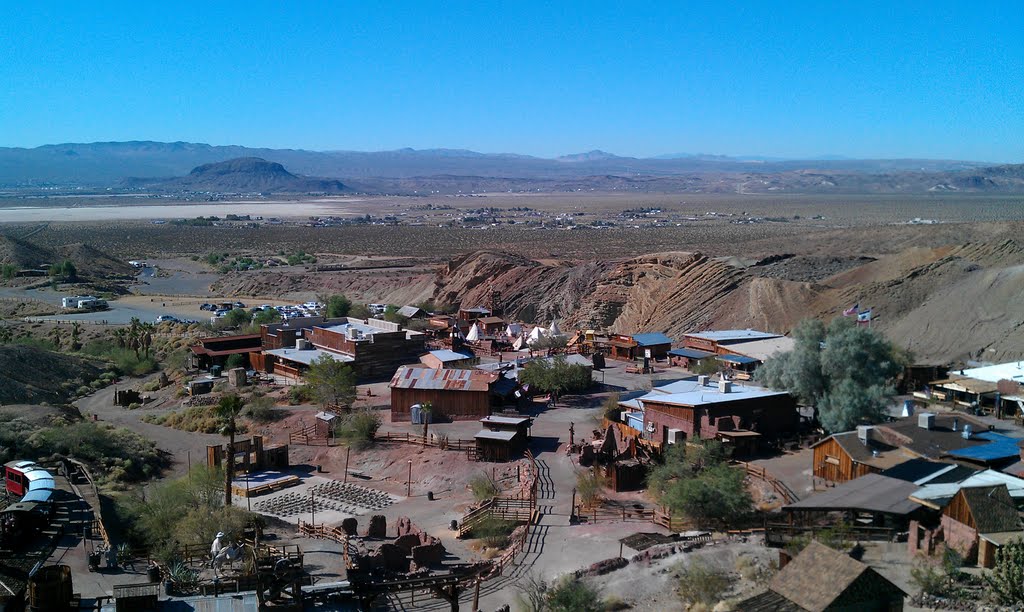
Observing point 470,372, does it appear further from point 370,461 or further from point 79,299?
point 79,299

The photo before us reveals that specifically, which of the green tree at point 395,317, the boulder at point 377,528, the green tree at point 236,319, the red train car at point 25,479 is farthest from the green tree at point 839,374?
the green tree at point 236,319

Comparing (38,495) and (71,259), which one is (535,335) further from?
(71,259)

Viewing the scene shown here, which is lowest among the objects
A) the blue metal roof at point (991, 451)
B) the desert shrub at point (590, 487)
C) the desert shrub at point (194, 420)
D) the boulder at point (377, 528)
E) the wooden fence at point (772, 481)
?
the desert shrub at point (194, 420)

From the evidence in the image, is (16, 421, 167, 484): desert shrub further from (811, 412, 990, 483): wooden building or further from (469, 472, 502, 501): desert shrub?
(811, 412, 990, 483): wooden building

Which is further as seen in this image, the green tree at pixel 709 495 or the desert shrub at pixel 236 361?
the desert shrub at pixel 236 361

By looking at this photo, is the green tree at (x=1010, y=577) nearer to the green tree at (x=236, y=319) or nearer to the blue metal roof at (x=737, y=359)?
the blue metal roof at (x=737, y=359)

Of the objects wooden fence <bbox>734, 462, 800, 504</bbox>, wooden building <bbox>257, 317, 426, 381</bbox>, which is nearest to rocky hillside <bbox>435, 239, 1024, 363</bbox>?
wooden building <bbox>257, 317, 426, 381</bbox>

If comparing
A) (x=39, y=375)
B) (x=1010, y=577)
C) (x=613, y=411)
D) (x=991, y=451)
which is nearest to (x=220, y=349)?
(x=39, y=375)
